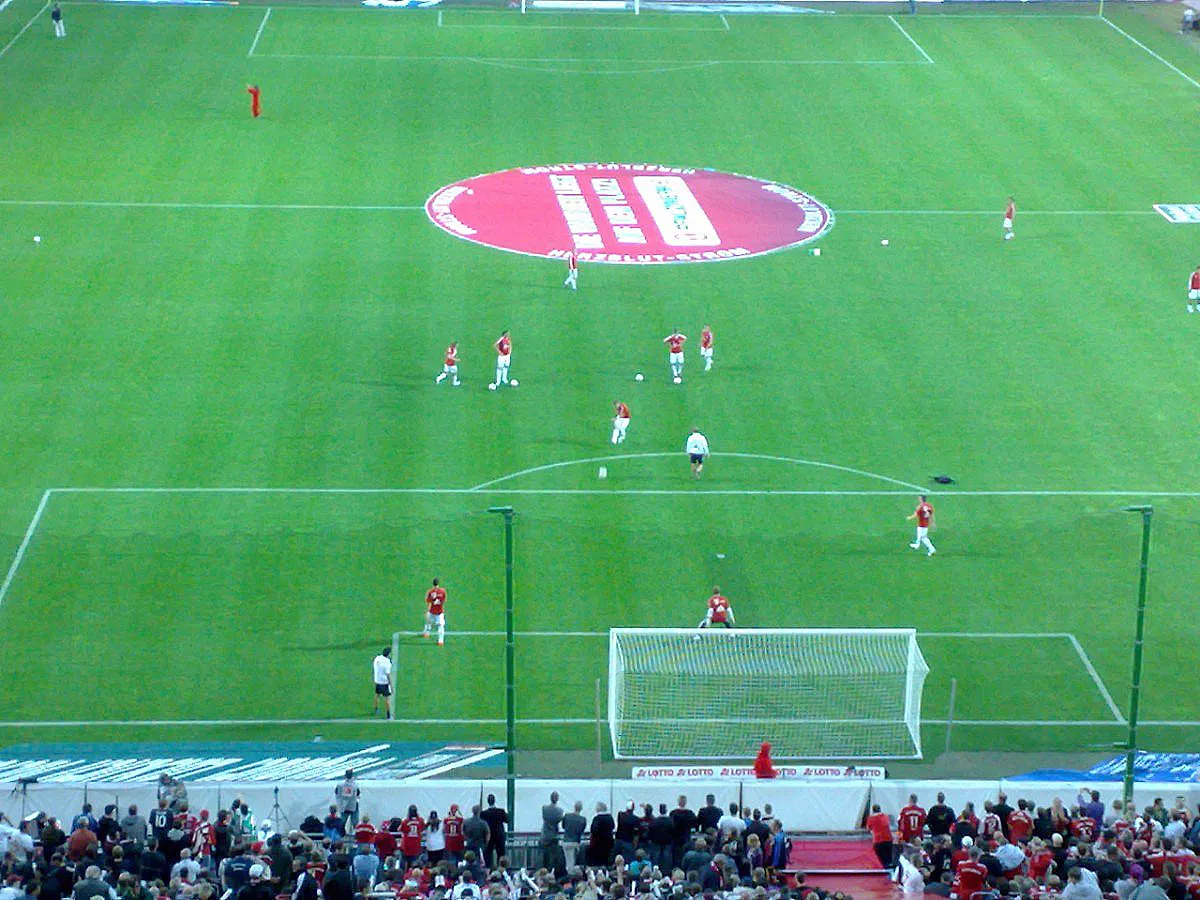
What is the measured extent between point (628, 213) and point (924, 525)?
24260 mm

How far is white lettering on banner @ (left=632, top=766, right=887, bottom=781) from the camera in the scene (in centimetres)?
3116

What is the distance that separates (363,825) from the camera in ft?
87.0

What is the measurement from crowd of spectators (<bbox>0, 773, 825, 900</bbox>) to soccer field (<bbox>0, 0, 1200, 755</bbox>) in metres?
6.66

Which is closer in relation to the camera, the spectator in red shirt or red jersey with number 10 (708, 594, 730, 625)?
the spectator in red shirt

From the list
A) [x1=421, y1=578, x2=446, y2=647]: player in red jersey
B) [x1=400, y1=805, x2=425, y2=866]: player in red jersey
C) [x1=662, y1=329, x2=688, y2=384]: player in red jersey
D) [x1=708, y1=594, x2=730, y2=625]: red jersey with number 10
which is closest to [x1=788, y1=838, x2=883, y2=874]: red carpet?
[x1=400, y1=805, x2=425, y2=866]: player in red jersey

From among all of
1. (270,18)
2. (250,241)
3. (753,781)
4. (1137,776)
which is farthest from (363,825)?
(270,18)

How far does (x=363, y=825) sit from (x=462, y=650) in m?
10.1

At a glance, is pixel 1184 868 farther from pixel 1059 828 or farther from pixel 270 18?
pixel 270 18

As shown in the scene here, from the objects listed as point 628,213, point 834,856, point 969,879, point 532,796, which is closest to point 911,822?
point 834,856

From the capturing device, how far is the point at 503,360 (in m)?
47.8

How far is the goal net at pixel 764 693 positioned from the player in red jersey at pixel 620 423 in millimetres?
10293

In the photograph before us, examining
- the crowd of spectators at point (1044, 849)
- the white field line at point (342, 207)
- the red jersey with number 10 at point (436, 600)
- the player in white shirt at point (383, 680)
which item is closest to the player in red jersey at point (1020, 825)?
the crowd of spectators at point (1044, 849)

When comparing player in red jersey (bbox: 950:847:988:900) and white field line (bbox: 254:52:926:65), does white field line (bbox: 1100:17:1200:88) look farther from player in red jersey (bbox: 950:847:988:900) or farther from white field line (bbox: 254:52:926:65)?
player in red jersey (bbox: 950:847:988:900)

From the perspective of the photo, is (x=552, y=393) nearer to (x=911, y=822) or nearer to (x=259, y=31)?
(x=911, y=822)
